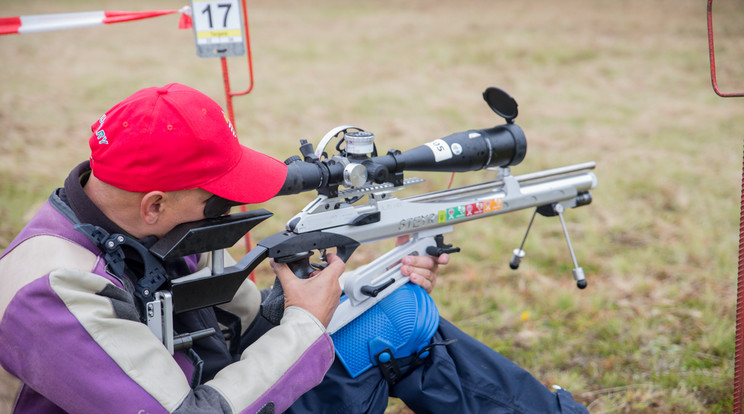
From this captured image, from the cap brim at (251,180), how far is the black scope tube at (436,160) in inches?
2.6

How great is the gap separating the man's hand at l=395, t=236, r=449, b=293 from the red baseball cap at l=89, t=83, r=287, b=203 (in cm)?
95

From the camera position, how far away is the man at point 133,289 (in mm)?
1617

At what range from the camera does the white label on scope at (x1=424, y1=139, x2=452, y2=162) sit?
254cm

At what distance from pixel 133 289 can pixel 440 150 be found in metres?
1.31

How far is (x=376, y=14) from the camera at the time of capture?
18.4m

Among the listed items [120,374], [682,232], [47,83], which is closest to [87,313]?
[120,374]

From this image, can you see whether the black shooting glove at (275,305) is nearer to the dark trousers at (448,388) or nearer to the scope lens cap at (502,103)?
the dark trousers at (448,388)

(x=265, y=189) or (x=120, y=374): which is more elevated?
(x=265, y=189)

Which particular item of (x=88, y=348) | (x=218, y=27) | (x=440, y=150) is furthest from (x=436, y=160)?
(x=218, y=27)

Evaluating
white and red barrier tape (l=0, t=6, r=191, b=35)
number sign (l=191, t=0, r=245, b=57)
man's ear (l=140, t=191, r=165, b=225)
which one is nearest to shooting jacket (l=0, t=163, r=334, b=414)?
man's ear (l=140, t=191, r=165, b=225)

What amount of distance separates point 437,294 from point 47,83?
9.39 m

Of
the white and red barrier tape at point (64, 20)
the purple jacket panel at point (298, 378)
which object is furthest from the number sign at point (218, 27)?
the purple jacket panel at point (298, 378)

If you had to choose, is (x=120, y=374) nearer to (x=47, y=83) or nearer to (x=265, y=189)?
(x=265, y=189)

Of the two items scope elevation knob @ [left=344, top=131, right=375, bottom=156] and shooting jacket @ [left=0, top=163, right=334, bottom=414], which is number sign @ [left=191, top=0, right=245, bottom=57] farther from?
shooting jacket @ [left=0, top=163, right=334, bottom=414]
